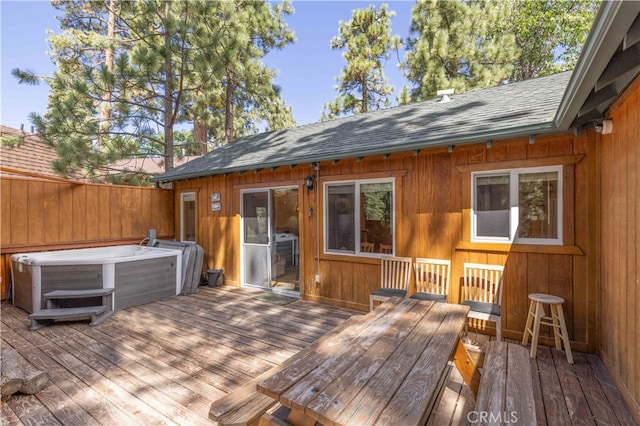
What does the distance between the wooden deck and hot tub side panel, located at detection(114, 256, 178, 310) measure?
24cm

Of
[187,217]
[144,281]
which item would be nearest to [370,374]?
[144,281]

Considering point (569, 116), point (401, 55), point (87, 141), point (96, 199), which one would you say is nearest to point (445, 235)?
point (569, 116)

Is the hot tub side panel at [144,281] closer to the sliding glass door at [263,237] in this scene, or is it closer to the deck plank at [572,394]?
the sliding glass door at [263,237]

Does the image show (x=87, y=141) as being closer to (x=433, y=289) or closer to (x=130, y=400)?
(x=130, y=400)

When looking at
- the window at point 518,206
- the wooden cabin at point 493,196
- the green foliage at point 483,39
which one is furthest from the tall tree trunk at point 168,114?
the green foliage at point 483,39

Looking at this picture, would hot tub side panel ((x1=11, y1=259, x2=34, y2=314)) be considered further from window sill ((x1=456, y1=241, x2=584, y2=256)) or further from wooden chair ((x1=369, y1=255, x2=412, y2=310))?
window sill ((x1=456, y1=241, x2=584, y2=256))

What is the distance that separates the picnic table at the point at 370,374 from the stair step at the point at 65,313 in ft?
12.3

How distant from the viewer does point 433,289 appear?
159 inches

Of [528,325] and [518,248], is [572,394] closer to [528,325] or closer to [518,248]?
[528,325]

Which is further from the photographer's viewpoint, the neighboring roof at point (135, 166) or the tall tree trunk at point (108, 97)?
the neighboring roof at point (135, 166)

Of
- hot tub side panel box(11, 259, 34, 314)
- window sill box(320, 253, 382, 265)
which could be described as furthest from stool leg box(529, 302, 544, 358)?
hot tub side panel box(11, 259, 34, 314)

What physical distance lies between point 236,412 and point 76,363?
2455mm

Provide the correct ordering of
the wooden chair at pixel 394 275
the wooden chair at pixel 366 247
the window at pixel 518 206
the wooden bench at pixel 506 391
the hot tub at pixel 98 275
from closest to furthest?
the wooden bench at pixel 506 391
the window at pixel 518 206
the wooden chair at pixel 394 275
the hot tub at pixel 98 275
the wooden chair at pixel 366 247

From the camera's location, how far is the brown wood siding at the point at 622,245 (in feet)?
7.20
